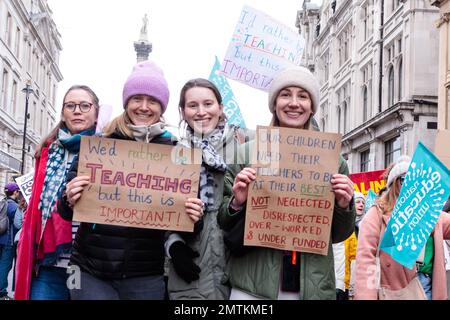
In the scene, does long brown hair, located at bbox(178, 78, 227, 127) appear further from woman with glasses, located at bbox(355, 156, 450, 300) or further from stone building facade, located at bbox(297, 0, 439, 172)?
stone building facade, located at bbox(297, 0, 439, 172)

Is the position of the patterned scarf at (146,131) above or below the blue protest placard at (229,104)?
below

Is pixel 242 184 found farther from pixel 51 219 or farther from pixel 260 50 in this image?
pixel 260 50

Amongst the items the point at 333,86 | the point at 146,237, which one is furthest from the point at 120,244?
the point at 333,86

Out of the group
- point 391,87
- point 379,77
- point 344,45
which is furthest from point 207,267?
point 344,45

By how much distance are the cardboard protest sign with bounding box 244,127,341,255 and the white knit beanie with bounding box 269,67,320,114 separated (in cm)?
32

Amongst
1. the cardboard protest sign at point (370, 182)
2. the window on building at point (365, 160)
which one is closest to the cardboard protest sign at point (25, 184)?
the cardboard protest sign at point (370, 182)

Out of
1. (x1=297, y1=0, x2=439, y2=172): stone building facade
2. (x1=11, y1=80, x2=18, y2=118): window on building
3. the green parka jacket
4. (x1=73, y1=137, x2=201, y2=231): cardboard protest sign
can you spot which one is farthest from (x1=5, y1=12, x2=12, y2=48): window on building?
the green parka jacket

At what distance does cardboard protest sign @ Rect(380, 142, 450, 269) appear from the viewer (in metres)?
3.51

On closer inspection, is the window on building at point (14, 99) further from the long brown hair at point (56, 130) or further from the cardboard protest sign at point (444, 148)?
the long brown hair at point (56, 130)

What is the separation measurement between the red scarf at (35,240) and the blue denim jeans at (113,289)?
52 centimetres

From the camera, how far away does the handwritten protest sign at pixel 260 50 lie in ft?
19.9

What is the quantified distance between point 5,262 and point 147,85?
710cm

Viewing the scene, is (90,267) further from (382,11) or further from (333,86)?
(333,86)

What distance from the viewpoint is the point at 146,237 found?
11.0 feet
